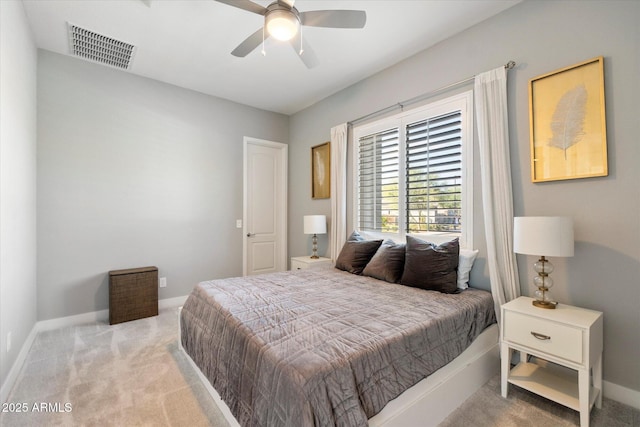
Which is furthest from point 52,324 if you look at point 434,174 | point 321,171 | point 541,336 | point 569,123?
point 569,123

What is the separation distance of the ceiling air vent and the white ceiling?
0.07 m

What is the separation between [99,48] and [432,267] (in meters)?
3.89

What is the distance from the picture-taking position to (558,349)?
1684mm

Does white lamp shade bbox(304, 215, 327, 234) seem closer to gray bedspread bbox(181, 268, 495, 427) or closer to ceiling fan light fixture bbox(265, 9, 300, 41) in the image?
gray bedspread bbox(181, 268, 495, 427)

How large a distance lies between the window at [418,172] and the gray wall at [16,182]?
315cm

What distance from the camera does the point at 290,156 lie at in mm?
4875

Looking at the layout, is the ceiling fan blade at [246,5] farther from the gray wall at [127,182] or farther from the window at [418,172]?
the gray wall at [127,182]

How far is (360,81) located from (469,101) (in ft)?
4.95

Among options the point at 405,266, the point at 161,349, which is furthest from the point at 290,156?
the point at 161,349

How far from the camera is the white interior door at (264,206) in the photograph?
4500 millimetres

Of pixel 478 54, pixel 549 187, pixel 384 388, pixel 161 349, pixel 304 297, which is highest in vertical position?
pixel 478 54

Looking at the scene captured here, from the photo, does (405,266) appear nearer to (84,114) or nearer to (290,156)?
(290,156)

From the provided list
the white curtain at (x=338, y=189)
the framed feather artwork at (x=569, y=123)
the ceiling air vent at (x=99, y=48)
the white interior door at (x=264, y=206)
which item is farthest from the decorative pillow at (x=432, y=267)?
the ceiling air vent at (x=99, y=48)

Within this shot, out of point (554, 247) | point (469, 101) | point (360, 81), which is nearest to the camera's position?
point (554, 247)
